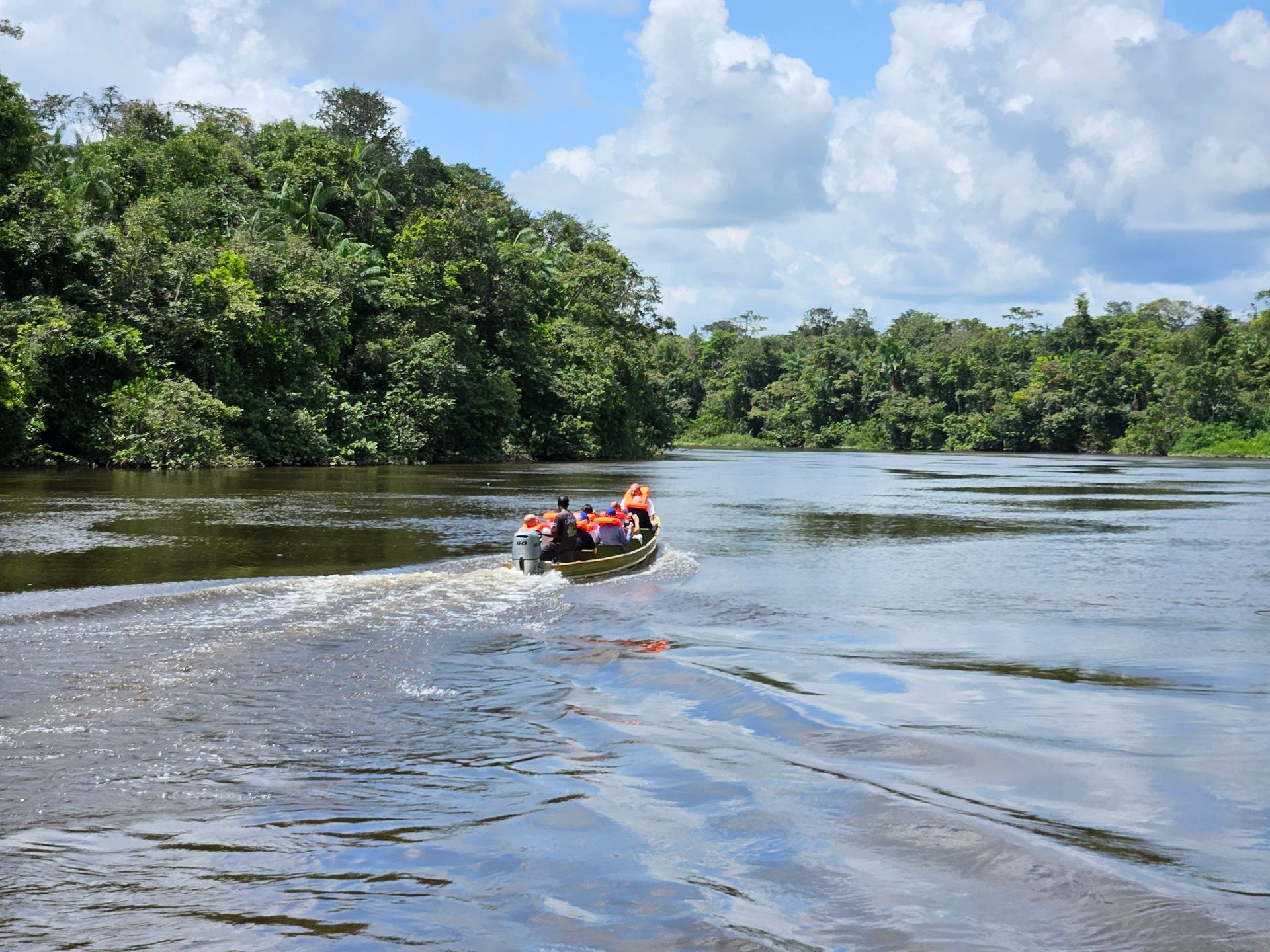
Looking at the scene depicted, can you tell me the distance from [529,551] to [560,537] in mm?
704

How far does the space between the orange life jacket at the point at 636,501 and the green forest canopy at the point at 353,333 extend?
24135 mm

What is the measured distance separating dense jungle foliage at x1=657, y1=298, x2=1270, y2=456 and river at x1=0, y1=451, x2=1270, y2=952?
234 ft

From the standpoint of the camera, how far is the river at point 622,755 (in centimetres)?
520

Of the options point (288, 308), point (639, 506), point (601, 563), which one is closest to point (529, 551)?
point (601, 563)

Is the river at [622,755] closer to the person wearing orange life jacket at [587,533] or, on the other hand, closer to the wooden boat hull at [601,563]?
the wooden boat hull at [601,563]

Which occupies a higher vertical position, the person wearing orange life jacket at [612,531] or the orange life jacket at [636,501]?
the orange life jacket at [636,501]

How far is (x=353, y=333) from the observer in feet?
176

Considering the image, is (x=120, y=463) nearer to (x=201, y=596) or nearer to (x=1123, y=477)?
(x=201, y=596)

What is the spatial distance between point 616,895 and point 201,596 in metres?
9.28

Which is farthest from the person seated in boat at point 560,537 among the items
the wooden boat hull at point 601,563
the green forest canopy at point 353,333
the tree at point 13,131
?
the tree at point 13,131

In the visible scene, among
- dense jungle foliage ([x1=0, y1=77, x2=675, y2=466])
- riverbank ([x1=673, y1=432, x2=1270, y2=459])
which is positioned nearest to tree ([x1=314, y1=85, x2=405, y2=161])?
dense jungle foliage ([x1=0, y1=77, x2=675, y2=466])

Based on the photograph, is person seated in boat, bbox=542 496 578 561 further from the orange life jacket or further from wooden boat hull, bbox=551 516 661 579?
the orange life jacket

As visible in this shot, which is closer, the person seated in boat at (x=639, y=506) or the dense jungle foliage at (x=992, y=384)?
the person seated in boat at (x=639, y=506)

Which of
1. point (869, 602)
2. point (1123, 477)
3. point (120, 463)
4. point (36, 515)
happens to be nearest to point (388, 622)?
point (869, 602)
